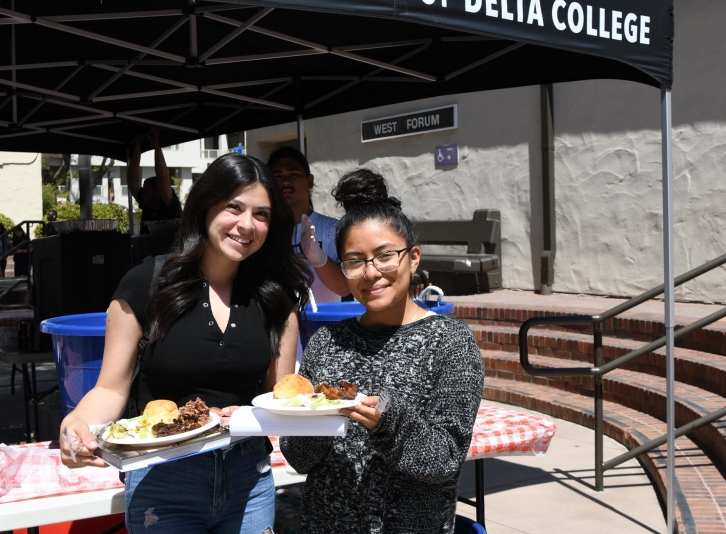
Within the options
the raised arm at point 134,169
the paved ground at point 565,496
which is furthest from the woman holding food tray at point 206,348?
the raised arm at point 134,169

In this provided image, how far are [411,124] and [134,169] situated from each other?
6193mm

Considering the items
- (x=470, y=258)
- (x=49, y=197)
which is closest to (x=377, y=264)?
(x=470, y=258)

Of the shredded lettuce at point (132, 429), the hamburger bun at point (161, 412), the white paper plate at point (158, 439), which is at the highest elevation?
the hamburger bun at point (161, 412)

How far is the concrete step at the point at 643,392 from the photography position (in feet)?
17.5

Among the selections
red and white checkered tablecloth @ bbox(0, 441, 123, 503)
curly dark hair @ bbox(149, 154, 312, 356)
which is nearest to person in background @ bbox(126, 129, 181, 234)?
red and white checkered tablecloth @ bbox(0, 441, 123, 503)

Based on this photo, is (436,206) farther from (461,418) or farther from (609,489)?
(461,418)

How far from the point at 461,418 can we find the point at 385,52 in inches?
135

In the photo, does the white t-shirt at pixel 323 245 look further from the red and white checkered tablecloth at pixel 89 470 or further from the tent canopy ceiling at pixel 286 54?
the tent canopy ceiling at pixel 286 54

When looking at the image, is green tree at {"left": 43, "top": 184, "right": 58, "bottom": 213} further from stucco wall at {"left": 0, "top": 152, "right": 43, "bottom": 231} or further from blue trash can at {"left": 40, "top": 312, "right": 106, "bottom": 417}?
blue trash can at {"left": 40, "top": 312, "right": 106, "bottom": 417}

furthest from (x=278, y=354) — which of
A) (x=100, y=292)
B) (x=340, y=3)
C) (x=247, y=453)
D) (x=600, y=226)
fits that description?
(x=600, y=226)

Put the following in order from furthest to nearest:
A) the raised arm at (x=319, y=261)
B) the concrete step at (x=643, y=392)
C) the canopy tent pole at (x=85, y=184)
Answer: the canopy tent pole at (x=85, y=184)
the concrete step at (x=643, y=392)
the raised arm at (x=319, y=261)

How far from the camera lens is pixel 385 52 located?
503cm

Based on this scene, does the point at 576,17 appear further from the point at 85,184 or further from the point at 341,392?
the point at 85,184

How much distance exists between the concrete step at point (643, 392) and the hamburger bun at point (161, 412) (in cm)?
395
